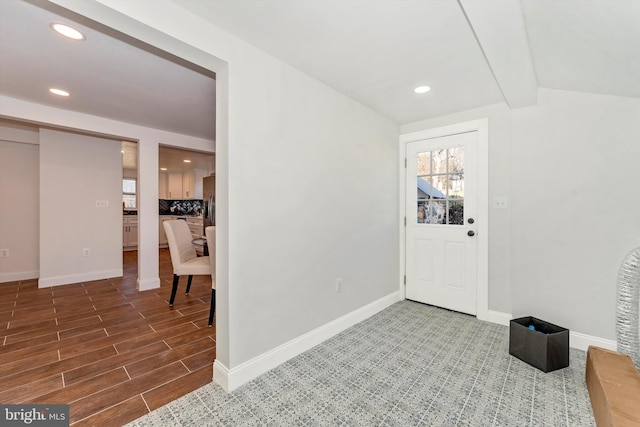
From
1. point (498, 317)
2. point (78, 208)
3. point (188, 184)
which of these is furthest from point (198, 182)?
point (498, 317)

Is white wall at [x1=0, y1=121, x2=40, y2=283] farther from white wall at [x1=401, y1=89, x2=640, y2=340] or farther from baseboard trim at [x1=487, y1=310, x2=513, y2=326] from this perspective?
baseboard trim at [x1=487, y1=310, x2=513, y2=326]

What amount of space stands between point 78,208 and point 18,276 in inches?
55.6

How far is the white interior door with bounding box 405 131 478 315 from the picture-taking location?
9.71 ft

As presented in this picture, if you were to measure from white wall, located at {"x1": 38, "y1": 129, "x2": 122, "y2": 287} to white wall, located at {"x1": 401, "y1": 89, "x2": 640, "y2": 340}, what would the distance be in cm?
540

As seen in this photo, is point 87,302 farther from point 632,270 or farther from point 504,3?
point 632,270

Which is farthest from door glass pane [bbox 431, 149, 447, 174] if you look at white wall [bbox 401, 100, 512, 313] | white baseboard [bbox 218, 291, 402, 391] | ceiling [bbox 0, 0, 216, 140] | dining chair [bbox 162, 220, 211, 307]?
dining chair [bbox 162, 220, 211, 307]

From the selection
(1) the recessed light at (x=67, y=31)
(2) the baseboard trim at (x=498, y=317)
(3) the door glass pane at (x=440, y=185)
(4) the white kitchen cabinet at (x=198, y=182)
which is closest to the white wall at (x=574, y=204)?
(2) the baseboard trim at (x=498, y=317)

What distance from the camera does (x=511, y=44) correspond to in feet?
5.33

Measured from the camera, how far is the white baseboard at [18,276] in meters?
4.15

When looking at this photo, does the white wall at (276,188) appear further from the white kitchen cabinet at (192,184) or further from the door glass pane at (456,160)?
the white kitchen cabinet at (192,184)

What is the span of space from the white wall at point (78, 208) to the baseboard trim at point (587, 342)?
5945mm

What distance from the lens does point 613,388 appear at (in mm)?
1441

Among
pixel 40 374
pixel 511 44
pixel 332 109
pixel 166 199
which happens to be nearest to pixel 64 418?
pixel 40 374

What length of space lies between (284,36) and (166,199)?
7.66 m
